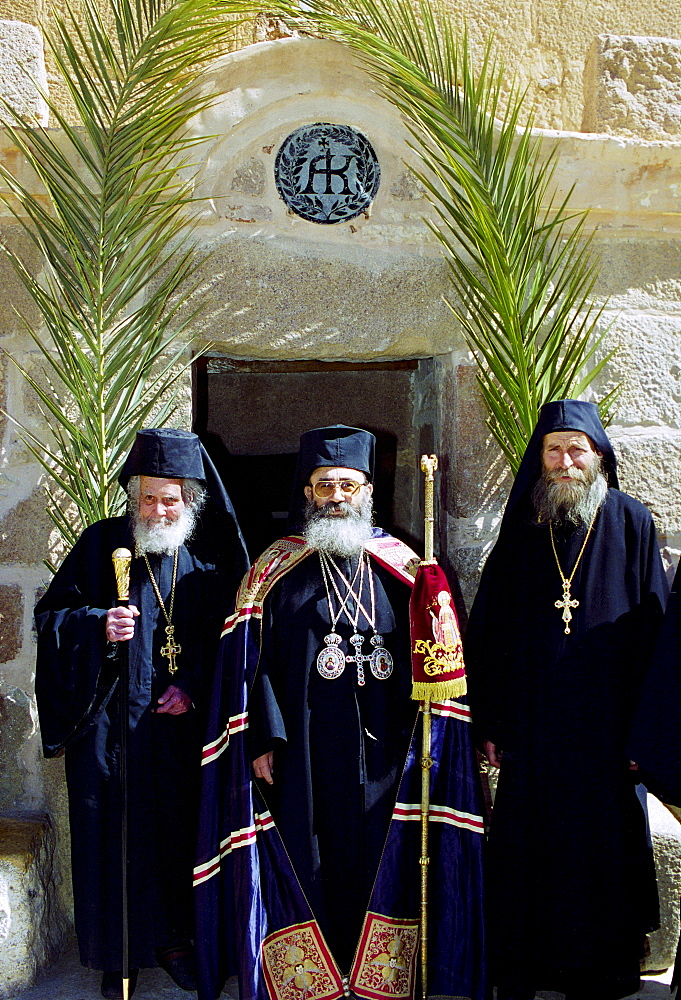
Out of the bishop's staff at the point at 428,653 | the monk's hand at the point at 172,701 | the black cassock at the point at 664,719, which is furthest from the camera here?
the monk's hand at the point at 172,701

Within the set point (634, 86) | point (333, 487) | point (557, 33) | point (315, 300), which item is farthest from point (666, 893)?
point (557, 33)

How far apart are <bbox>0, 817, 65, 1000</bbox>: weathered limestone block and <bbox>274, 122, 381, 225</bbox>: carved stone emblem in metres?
2.71

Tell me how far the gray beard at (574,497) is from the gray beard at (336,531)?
0.66m

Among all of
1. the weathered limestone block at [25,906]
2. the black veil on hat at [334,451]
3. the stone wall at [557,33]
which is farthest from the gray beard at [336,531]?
the stone wall at [557,33]

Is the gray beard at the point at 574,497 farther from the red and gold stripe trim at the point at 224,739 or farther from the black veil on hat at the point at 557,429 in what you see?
the red and gold stripe trim at the point at 224,739

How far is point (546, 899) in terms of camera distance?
354cm

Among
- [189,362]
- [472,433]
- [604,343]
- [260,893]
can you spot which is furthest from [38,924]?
[604,343]

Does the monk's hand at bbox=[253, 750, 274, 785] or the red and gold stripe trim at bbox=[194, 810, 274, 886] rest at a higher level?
the monk's hand at bbox=[253, 750, 274, 785]

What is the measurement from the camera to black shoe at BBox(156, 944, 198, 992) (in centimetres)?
370

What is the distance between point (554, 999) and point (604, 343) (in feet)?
8.58

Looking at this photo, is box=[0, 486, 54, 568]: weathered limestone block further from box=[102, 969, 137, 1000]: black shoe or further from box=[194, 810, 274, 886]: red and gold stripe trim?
box=[102, 969, 137, 1000]: black shoe

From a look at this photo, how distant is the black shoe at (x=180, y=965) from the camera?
Result: 3.70 meters

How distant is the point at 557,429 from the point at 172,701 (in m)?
1.68

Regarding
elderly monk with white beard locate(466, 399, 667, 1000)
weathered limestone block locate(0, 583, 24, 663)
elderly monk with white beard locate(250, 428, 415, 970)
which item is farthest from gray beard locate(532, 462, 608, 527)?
weathered limestone block locate(0, 583, 24, 663)
